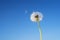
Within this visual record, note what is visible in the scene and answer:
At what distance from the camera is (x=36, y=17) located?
3.02ft
